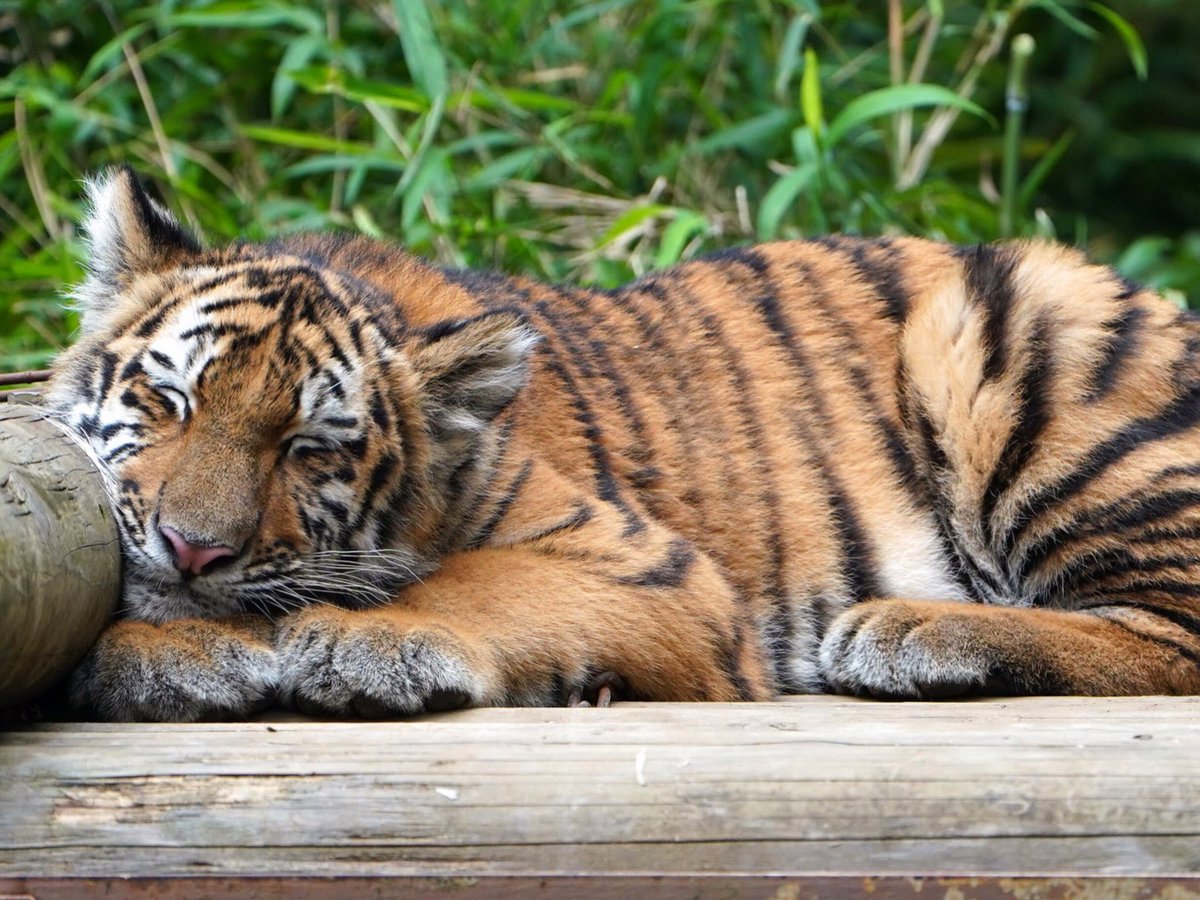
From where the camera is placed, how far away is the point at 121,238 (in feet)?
9.82

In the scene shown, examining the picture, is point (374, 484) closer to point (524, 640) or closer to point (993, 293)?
point (524, 640)

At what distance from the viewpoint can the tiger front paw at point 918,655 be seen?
9.55 ft

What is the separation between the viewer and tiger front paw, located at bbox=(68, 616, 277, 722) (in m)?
2.39

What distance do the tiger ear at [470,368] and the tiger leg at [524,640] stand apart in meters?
0.25

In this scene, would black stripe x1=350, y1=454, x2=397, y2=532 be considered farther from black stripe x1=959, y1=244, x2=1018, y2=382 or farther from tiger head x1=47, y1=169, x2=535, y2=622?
black stripe x1=959, y1=244, x2=1018, y2=382

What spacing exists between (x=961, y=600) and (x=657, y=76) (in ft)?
8.10

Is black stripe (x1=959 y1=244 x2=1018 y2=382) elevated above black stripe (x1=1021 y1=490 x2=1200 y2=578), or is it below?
above

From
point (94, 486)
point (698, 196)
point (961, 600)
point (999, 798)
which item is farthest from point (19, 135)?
point (999, 798)

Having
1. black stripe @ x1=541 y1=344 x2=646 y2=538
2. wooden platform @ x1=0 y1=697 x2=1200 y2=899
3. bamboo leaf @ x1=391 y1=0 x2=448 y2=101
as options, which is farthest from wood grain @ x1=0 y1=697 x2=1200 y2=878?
bamboo leaf @ x1=391 y1=0 x2=448 y2=101

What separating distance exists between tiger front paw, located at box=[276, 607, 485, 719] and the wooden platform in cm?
24

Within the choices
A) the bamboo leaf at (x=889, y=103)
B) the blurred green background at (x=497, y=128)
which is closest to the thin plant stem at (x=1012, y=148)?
the blurred green background at (x=497, y=128)

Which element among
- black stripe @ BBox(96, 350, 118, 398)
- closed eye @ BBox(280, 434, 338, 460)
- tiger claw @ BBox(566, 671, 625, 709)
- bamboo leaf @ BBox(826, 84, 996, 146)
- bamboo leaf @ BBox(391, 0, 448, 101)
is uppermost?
bamboo leaf @ BBox(391, 0, 448, 101)

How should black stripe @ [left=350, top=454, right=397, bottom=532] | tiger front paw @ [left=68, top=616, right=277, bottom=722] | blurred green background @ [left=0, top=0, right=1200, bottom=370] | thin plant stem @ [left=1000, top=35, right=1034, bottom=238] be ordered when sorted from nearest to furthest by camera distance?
tiger front paw @ [left=68, top=616, right=277, bottom=722] → black stripe @ [left=350, top=454, right=397, bottom=532] → blurred green background @ [left=0, top=0, right=1200, bottom=370] → thin plant stem @ [left=1000, top=35, right=1034, bottom=238]

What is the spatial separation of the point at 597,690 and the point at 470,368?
0.63 meters
